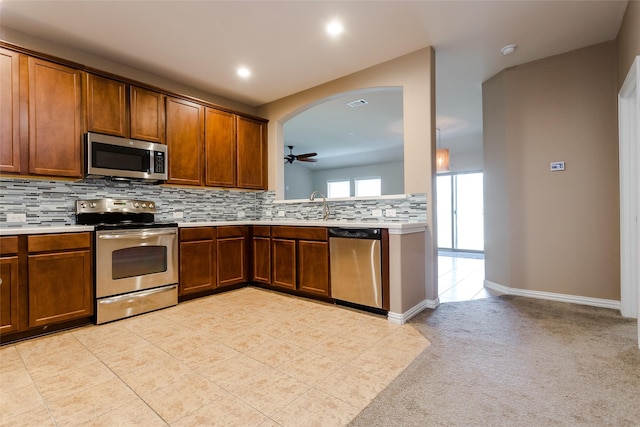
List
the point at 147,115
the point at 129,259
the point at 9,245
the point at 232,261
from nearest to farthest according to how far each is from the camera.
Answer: the point at 9,245 < the point at 129,259 < the point at 147,115 < the point at 232,261

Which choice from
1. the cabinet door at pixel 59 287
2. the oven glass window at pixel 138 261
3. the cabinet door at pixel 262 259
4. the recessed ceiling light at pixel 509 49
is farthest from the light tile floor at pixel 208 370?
the recessed ceiling light at pixel 509 49

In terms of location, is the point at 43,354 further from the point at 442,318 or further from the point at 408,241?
the point at 442,318

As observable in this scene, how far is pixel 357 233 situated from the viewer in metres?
3.05

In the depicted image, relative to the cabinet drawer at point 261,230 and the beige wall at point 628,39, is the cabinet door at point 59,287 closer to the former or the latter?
the cabinet drawer at point 261,230

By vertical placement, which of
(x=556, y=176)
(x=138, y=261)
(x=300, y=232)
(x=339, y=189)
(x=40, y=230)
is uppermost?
(x=339, y=189)

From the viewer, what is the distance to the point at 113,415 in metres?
1.52

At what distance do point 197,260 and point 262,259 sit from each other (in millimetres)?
795

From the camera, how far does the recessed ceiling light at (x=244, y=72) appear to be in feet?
12.0

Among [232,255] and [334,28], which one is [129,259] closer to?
[232,255]

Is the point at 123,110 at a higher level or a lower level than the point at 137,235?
higher

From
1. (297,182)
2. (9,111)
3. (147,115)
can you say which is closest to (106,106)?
(147,115)

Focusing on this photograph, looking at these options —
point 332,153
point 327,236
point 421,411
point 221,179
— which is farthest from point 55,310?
point 332,153

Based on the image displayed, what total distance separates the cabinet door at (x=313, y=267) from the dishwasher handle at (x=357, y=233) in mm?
183

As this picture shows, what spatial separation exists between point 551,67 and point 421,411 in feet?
12.8
